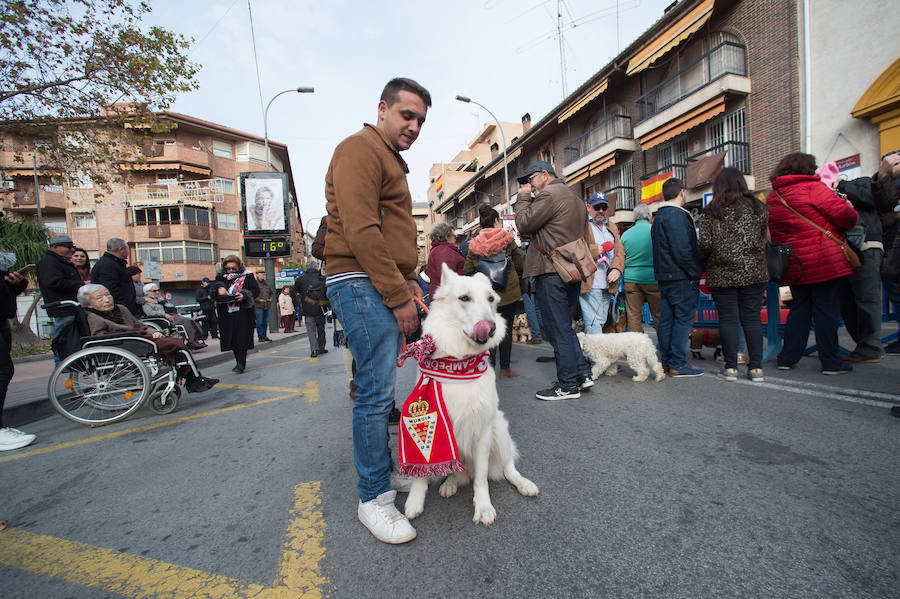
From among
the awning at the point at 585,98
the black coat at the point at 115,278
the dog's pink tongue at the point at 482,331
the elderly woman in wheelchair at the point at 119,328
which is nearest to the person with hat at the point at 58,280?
the elderly woman in wheelchair at the point at 119,328

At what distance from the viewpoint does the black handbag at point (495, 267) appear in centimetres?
494

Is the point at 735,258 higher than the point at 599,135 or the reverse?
the reverse

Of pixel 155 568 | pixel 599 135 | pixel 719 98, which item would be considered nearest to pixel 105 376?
pixel 155 568

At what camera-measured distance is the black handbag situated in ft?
16.2

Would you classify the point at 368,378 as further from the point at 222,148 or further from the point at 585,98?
the point at 222,148

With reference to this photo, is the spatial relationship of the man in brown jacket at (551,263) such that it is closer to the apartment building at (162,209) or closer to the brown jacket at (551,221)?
the brown jacket at (551,221)

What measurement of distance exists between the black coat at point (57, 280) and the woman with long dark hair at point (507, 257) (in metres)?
4.60

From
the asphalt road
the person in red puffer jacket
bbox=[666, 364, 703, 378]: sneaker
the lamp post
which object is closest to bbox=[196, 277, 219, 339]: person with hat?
the lamp post

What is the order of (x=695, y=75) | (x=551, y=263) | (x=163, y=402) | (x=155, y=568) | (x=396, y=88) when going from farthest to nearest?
(x=695, y=75) < (x=163, y=402) < (x=551, y=263) < (x=396, y=88) < (x=155, y=568)

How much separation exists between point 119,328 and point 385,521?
4513 mm

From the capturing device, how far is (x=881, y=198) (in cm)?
452

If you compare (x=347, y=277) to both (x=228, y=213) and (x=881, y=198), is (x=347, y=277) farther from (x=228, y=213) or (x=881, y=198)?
(x=228, y=213)

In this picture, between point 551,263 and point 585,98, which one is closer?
point 551,263

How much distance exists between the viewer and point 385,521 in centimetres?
191
